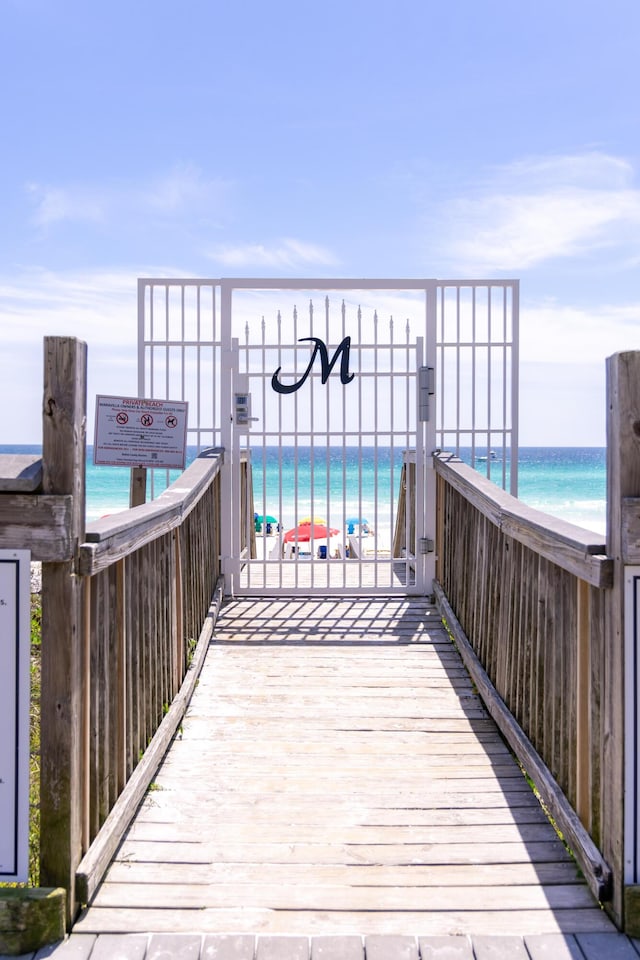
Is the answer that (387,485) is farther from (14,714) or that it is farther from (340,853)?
(14,714)

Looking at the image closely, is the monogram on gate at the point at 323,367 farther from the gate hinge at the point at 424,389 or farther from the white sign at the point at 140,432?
the white sign at the point at 140,432

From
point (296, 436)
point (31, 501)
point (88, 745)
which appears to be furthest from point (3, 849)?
point (296, 436)

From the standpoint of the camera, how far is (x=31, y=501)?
2215mm

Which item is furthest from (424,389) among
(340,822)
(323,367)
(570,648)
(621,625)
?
(621,625)

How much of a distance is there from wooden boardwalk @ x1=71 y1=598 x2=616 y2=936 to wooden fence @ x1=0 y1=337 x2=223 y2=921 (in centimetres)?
18

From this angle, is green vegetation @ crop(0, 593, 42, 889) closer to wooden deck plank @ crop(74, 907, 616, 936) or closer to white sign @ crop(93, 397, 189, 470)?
wooden deck plank @ crop(74, 907, 616, 936)

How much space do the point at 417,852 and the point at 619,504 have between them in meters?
1.39

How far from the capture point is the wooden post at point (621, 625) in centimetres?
222

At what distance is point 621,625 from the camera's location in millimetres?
2229

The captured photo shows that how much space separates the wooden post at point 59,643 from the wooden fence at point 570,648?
1566mm

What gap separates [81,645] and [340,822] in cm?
123

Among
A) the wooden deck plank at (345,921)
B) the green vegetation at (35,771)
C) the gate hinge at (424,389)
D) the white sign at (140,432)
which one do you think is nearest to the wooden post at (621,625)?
the wooden deck plank at (345,921)

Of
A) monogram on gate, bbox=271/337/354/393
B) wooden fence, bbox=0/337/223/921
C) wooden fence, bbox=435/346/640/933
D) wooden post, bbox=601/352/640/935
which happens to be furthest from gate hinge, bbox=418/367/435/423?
wooden post, bbox=601/352/640/935

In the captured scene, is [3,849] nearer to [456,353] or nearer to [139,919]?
→ [139,919]
